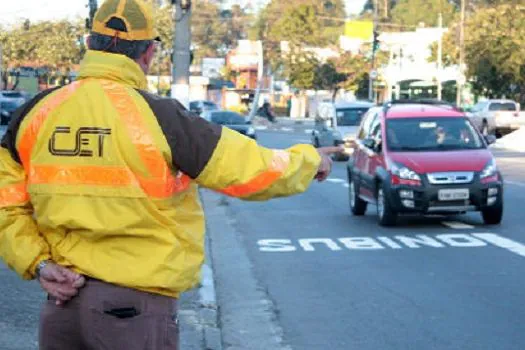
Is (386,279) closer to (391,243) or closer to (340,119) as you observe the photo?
(391,243)

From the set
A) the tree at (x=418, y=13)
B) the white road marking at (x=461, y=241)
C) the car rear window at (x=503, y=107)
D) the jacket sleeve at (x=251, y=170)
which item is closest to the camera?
the jacket sleeve at (x=251, y=170)

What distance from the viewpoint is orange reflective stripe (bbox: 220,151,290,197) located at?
3.90 m

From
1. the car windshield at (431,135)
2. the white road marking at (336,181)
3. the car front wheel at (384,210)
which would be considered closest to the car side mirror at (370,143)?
the car windshield at (431,135)

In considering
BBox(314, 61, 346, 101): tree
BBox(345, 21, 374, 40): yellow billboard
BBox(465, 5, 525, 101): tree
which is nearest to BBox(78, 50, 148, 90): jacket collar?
BBox(465, 5, 525, 101): tree

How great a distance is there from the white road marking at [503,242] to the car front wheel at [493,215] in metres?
1.00

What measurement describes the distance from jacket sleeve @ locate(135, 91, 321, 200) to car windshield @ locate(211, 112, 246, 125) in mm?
39015

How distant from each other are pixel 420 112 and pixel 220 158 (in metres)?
14.2

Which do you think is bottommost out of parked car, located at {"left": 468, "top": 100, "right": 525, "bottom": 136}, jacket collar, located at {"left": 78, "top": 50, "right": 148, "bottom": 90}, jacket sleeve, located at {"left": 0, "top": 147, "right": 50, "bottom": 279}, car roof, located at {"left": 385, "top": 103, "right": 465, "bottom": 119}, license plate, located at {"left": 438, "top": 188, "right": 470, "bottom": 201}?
parked car, located at {"left": 468, "top": 100, "right": 525, "bottom": 136}

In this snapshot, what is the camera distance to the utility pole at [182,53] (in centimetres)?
1891

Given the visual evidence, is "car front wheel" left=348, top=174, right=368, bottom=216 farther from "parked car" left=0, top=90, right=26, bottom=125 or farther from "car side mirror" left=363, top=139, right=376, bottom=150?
"parked car" left=0, top=90, right=26, bottom=125

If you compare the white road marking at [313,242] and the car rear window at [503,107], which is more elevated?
the white road marking at [313,242]

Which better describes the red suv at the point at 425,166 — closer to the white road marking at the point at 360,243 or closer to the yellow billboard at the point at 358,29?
the white road marking at the point at 360,243

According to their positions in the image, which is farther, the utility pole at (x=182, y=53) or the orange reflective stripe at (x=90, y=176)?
the utility pole at (x=182, y=53)

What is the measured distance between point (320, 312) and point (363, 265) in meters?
2.91
